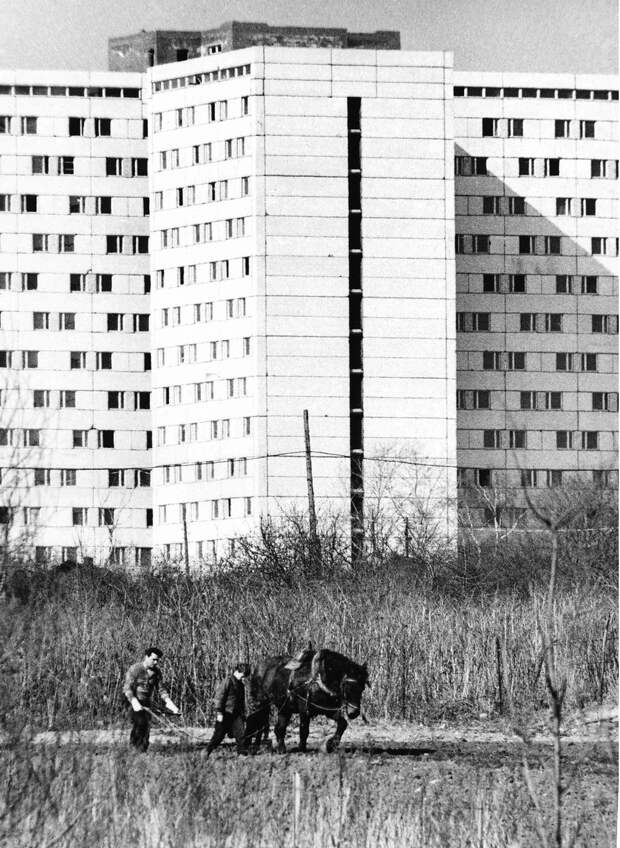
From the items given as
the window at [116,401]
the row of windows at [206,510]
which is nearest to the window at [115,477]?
the window at [116,401]

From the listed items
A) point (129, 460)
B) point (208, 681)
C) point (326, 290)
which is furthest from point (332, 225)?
point (208, 681)

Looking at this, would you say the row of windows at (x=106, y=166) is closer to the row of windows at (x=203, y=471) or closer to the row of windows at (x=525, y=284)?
the row of windows at (x=203, y=471)

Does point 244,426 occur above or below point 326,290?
below

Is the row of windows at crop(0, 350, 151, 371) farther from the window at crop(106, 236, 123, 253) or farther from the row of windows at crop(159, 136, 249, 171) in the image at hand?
the row of windows at crop(159, 136, 249, 171)

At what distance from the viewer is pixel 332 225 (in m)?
79.7

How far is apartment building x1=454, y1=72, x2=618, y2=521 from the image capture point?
282 ft

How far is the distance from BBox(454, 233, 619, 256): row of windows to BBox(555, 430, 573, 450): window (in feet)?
30.0

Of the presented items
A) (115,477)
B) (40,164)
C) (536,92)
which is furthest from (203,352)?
(536,92)

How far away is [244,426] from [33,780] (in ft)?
208

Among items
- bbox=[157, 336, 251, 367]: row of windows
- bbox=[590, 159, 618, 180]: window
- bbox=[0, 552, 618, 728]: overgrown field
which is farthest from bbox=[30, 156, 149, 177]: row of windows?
bbox=[0, 552, 618, 728]: overgrown field

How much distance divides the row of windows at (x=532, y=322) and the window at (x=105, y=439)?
54.7 ft

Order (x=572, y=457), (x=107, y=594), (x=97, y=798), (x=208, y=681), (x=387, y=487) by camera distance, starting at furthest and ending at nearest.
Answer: (x=572, y=457) < (x=387, y=487) < (x=107, y=594) < (x=208, y=681) < (x=97, y=798)

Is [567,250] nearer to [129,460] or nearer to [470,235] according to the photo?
[470,235]

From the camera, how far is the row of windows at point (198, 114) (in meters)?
80.5
